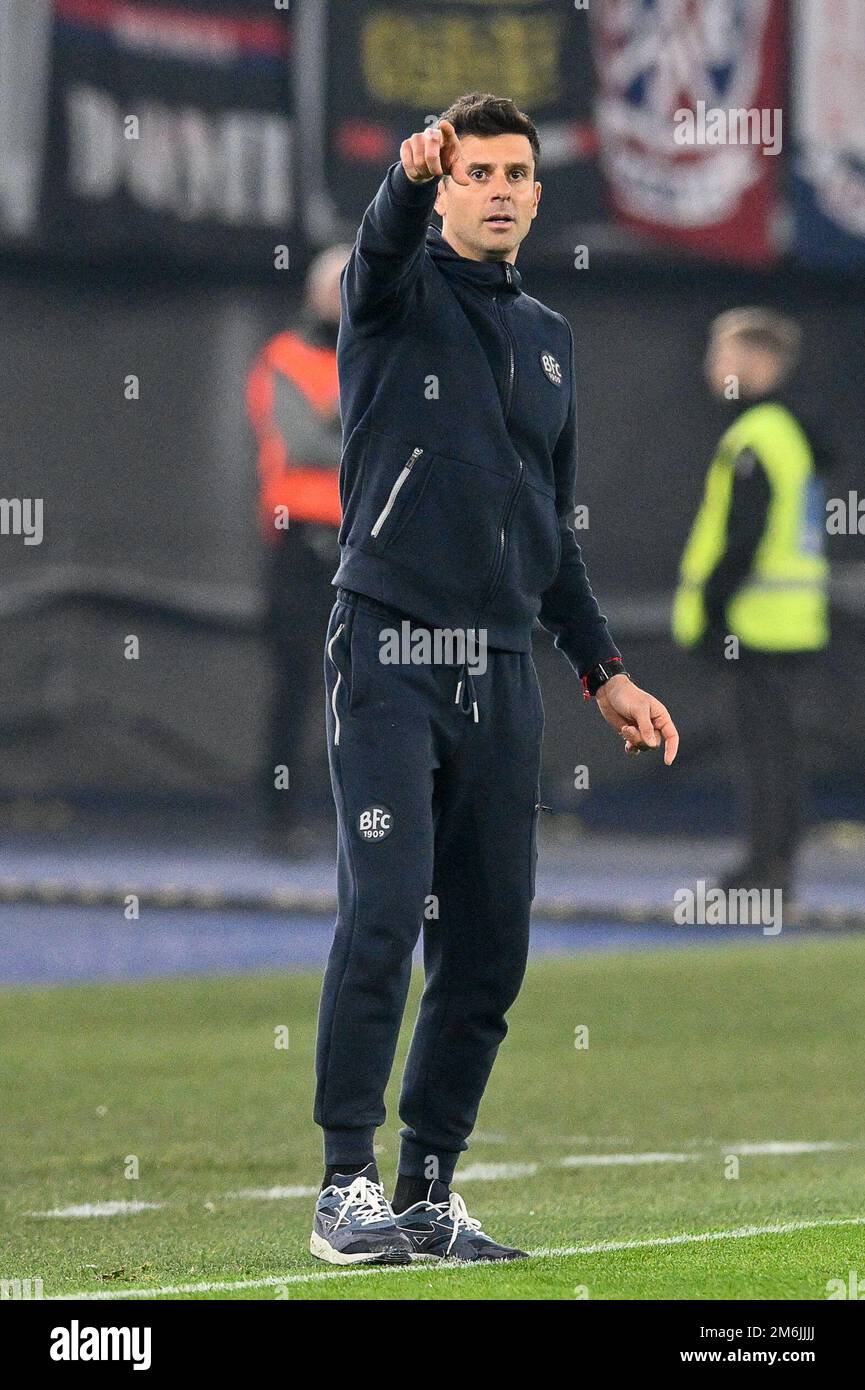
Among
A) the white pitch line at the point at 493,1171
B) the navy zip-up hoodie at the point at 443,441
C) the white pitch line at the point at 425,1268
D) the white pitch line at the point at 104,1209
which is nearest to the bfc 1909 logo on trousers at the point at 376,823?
the navy zip-up hoodie at the point at 443,441

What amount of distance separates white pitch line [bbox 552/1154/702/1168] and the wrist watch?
2.25 meters

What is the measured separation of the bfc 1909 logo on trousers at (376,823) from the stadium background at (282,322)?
9711 millimetres

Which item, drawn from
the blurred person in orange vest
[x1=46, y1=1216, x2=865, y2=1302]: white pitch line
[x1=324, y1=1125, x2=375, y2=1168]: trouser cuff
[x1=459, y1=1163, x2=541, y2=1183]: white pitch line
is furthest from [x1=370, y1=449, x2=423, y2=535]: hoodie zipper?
the blurred person in orange vest

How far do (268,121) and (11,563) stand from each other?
296cm

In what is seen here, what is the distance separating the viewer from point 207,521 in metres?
17.5

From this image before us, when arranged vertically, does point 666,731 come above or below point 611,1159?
above

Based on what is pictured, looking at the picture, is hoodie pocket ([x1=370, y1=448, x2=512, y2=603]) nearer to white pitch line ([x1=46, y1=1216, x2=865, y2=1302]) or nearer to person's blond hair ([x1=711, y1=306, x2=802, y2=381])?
white pitch line ([x1=46, y1=1216, x2=865, y2=1302])

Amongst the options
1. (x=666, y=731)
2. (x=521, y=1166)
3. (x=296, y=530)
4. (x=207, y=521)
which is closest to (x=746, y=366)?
(x=296, y=530)

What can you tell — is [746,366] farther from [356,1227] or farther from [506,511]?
[356,1227]

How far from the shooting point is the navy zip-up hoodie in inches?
211

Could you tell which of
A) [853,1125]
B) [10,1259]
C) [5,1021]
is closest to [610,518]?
[5,1021]

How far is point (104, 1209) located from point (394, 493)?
2.32 meters

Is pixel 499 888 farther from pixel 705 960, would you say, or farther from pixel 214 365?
pixel 214 365

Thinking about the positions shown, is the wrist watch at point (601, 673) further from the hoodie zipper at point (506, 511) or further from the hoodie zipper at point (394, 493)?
the hoodie zipper at point (394, 493)
